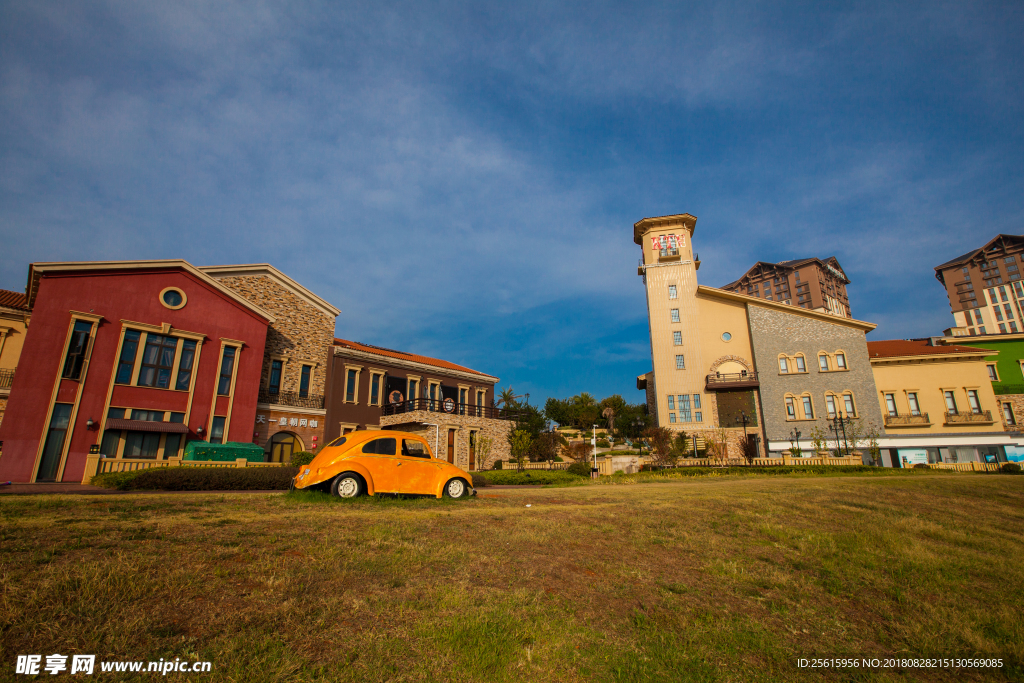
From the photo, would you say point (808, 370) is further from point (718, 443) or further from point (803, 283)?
point (803, 283)

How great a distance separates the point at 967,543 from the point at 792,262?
4545 inches

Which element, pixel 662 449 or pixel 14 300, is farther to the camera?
pixel 662 449

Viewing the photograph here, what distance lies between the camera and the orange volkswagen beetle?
37.6ft

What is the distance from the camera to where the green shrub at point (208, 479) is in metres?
14.7

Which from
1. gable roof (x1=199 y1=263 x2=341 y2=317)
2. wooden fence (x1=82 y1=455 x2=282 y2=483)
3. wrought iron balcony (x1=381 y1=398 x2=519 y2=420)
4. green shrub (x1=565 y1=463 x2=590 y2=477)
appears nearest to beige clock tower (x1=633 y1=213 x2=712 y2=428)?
wrought iron balcony (x1=381 y1=398 x2=519 y2=420)

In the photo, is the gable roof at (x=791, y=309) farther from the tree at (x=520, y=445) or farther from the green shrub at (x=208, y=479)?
the green shrub at (x=208, y=479)

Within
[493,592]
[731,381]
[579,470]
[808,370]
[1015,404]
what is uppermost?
[808,370]

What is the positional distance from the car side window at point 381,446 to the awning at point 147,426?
17153 millimetres

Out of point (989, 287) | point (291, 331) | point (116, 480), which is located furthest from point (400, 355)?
point (989, 287)

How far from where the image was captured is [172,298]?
81.6 ft

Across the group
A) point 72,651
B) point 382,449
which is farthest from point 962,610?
point 382,449

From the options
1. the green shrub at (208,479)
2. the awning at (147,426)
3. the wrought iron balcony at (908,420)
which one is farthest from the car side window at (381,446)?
the wrought iron balcony at (908,420)

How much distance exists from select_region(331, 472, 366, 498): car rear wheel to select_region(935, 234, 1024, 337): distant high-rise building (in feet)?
406

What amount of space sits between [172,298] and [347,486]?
2006 cm
